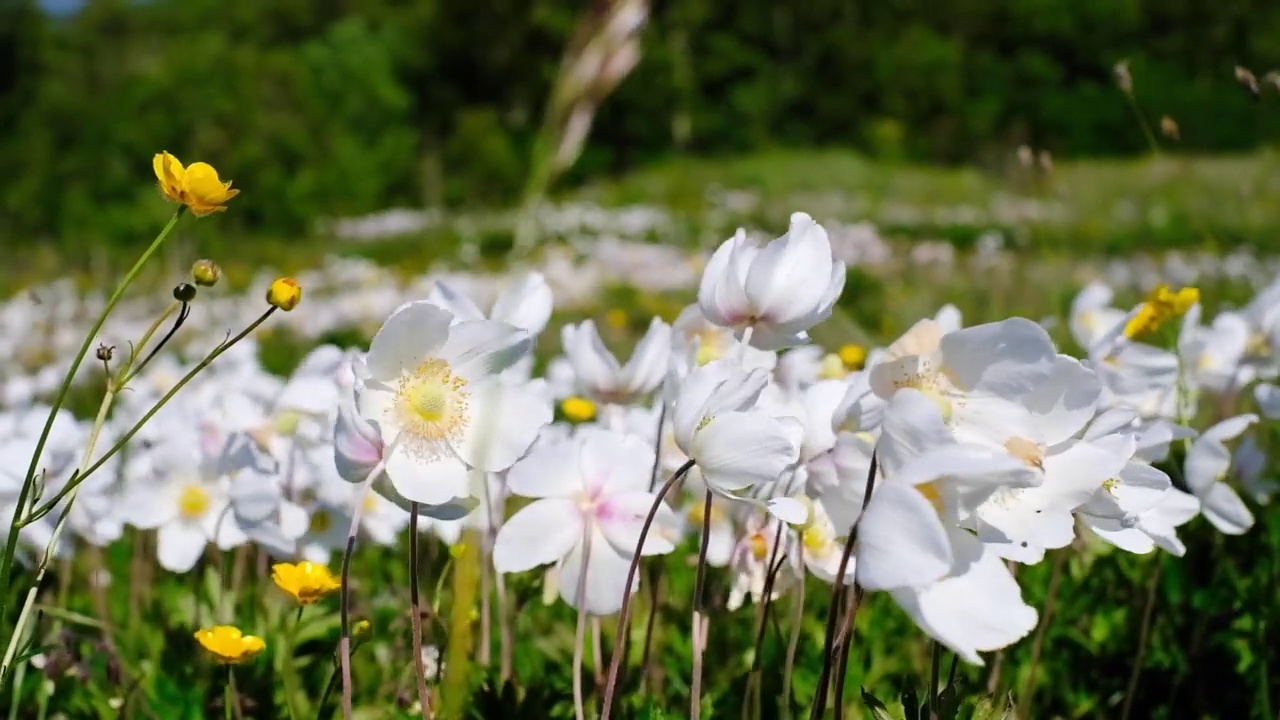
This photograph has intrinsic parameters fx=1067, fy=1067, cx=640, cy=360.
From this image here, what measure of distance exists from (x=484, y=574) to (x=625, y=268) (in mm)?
6360

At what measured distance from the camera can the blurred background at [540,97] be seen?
22.4 meters

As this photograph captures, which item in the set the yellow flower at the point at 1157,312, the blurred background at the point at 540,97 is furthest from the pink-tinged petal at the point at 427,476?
the blurred background at the point at 540,97

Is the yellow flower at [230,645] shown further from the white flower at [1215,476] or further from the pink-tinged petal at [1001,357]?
the white flower at [1215,476]

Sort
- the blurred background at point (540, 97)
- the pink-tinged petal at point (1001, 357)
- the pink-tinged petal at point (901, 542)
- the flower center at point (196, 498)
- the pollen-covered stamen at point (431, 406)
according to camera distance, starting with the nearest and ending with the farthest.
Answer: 1. the pink-tinged petal at point (901, 542)
2. the pink-tinged petal at point (1001, 357)
3. the pollen-covered stamen at point (431, 406)
4. the flower center at point (196, 498)
5. the blurred background at point (540, 97)

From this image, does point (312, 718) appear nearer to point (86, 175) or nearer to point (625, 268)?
point (625, 268)

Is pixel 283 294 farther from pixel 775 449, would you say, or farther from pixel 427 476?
pixel 775 449

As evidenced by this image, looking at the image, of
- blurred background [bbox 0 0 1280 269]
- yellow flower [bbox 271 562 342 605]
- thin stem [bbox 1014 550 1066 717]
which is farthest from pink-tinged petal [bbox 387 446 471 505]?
blurred background [bbox 0 0 1280 269]

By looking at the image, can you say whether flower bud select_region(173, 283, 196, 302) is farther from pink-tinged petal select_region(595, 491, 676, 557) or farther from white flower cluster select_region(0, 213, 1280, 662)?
Result: pink-tinged petal select_region(595, 491, 676, 557)

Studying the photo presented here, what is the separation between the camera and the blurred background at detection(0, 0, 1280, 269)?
22.4 meters

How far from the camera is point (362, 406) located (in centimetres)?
96

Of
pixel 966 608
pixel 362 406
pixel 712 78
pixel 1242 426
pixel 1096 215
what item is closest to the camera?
pixel 966 608

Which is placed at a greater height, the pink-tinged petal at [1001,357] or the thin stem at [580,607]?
the pink-tinged petal at [1001,357]

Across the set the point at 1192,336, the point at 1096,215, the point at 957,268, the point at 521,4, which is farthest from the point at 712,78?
the point at 1192,336

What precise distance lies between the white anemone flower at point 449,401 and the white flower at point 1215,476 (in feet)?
3.05
